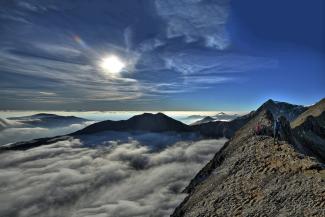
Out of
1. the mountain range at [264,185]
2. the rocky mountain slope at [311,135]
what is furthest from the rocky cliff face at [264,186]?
the rocky mountain slope at [311,135]

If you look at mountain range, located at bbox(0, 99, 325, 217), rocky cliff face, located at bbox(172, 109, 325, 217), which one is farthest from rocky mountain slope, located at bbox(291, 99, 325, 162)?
rocky cliff face, located at bbox(172, 109, 325, 217)

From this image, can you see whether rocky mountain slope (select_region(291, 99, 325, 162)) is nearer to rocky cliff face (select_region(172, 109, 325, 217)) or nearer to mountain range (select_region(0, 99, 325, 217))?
mountain range (select_region(0, 99, 325, 217))

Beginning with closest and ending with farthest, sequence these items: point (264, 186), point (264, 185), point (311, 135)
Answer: point (264, 186) → point (264, 185) → point (311, 135)

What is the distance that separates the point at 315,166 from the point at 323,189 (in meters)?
5.16

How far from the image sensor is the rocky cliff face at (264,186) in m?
29.4

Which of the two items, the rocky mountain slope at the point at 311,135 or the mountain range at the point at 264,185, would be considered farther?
the rocky mountain slope at the point at 311,135

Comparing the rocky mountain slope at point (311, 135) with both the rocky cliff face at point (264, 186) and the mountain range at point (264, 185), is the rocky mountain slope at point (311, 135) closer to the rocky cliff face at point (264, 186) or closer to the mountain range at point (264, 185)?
the mountain range at point (264, 185)

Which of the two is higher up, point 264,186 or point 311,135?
point 311,135

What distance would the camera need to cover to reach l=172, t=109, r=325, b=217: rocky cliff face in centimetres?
2935

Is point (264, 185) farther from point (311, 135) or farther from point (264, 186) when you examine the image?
point (311, 135)

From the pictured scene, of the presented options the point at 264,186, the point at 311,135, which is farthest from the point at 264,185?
the point at 311,135

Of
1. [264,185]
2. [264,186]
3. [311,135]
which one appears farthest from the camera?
[311,135]

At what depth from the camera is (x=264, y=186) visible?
1367 inches

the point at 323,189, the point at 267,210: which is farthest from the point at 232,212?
the point at 323,189
